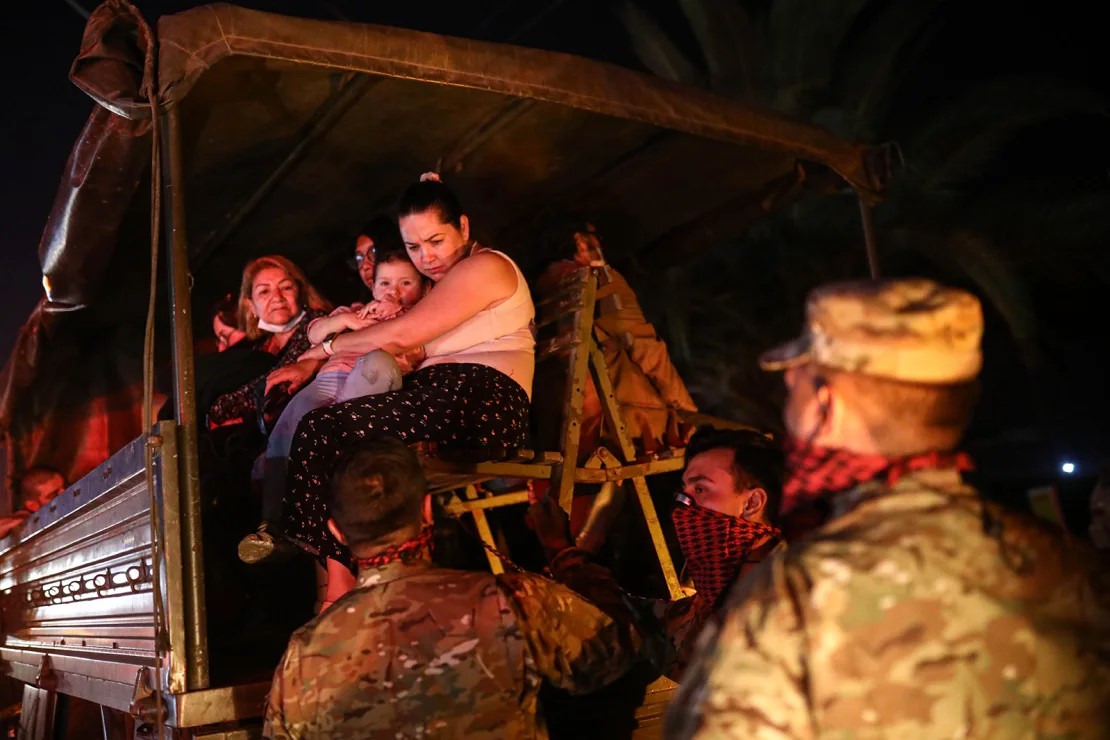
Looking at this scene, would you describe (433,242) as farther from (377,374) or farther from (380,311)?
(377,374)

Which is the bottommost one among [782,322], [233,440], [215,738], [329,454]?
[215,738]

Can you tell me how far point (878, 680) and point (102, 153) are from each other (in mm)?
3368

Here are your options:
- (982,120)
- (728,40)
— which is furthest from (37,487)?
(982,120)

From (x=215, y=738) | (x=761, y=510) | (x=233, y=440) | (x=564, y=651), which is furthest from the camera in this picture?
(x=233, y=440)

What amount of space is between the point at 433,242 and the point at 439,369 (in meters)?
0.55

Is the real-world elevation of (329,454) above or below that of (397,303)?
Result: below

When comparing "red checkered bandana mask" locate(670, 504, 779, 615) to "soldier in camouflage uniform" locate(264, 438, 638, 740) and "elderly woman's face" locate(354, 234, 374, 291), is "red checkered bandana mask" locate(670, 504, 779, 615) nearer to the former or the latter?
"soldier in camouflage uniform" locate(264, 438, 638, 740)

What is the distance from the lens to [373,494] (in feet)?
9.45

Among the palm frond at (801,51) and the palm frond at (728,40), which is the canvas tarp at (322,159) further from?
the palm frond at (801,51)

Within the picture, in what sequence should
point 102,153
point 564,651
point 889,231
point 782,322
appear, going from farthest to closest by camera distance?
point 782,322, point 889,231, point 102,153, point 564,651

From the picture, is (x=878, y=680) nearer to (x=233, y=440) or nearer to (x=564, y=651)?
(x=564, y=651)

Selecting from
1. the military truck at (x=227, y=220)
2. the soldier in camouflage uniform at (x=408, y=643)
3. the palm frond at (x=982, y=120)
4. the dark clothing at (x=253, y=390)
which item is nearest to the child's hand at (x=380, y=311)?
the dark clothing at (x=253, y=390)

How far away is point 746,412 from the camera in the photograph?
45.1ft

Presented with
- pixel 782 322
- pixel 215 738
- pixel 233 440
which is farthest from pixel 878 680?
pixel 782 322
